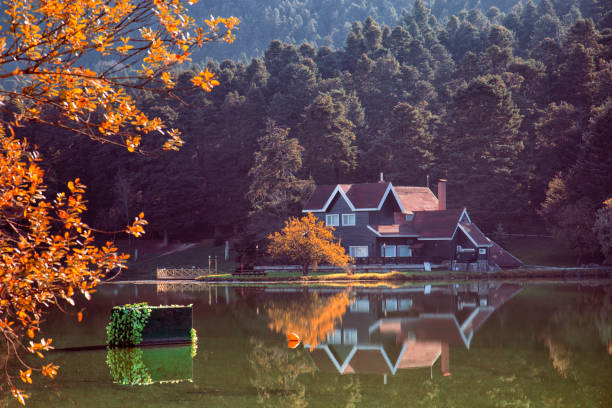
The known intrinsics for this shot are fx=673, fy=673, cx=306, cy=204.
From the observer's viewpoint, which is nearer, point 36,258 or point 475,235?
point 36,258

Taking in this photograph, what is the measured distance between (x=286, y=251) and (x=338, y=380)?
1695 inches

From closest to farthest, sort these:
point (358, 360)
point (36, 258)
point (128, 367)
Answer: point (36, 258) → point (128, 367) → point (358, 360)

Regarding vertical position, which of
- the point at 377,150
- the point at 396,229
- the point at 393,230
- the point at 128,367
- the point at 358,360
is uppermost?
the point at 377,150

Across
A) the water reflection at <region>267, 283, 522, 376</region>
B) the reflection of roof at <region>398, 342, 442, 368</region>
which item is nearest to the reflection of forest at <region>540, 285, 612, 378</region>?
the water reflection at <region>267, 283, 522, 376</region>

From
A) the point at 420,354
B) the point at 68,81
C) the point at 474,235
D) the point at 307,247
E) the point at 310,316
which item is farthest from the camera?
the point at 474,235

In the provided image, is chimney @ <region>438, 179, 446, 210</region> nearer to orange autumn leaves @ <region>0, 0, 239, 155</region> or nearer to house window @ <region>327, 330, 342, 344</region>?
house window @ <region>327, 330, 342, 344</region>

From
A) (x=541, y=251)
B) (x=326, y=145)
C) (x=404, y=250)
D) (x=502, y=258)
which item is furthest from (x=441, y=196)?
(x=326, y=145)

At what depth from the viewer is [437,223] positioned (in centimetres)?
6956

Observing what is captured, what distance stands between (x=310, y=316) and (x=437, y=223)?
40.2m

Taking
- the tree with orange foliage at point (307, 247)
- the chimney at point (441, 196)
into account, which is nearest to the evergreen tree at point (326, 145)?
the chimney at point (441, 196)

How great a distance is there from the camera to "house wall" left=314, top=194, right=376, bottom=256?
67312 mm

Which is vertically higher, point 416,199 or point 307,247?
point 416,199

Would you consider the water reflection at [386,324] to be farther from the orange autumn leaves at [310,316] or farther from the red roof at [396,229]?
the red roof at [396,229]

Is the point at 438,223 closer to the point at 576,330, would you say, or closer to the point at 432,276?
the point at 432,276
